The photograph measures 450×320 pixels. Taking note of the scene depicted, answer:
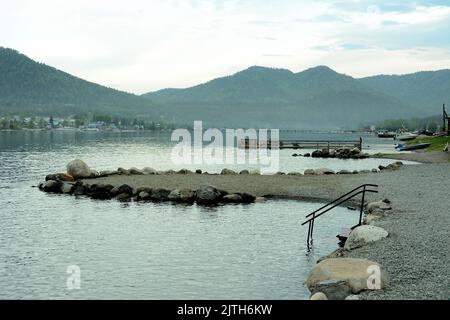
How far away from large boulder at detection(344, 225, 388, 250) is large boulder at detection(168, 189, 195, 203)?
736 inches

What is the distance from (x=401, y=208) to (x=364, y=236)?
9.43m

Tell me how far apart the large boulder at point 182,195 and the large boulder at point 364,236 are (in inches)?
736

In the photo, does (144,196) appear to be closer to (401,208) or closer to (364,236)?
(401,208)

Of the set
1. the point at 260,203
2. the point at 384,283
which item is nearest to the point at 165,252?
the point at 384,283

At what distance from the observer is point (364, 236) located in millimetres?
23031

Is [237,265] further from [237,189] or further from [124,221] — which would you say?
[237,189]

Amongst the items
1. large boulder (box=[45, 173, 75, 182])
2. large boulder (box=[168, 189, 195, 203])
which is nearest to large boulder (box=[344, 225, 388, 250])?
large boulder (box=[168, 189, 195, 203])

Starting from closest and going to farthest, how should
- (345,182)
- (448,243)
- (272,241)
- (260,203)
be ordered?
(448,243) → (272,241) → (260,203) → (345,182)

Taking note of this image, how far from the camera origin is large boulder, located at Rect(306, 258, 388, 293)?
16203 mm

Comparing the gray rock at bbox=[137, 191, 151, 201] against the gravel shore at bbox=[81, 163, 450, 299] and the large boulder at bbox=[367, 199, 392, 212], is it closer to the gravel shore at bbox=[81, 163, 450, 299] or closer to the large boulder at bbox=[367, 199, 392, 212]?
the gravel shore at bbox=[81, 163, 450, 299]

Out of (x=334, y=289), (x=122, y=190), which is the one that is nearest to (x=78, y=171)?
(x=122, y=190)

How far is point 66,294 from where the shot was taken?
18.7 meters

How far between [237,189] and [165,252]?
20.1 meters

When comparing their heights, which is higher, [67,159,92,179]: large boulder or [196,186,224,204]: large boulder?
[67,159,92,179]: large boulder
